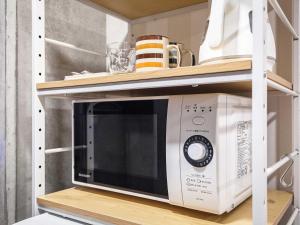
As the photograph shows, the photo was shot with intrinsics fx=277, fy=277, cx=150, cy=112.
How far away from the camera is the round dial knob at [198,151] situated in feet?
2.04

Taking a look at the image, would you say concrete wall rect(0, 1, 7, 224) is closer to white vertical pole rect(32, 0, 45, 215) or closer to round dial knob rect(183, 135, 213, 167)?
white vertical pole rect(32, 0, 45, 215)

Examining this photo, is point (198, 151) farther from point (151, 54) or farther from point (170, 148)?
point (151, 54)

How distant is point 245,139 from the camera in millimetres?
734

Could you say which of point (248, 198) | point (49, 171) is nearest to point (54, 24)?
point (49, 171)

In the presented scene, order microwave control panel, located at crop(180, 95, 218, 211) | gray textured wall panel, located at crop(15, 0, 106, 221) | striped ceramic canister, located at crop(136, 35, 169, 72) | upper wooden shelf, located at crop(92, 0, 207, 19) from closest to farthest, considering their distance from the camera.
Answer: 1. microwave control panel, located at crop(180, 95, 218, 211)
2. striped ceramic canister, located at crop(136, 35, 169, 72)
3. gray textured wall panel, located at crop(15, 0, 106, 221)
4. upper wooden shelf, located at crop(92, 0, 207, 19)

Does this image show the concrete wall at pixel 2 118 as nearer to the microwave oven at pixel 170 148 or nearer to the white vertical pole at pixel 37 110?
the white vertical pole at pixel 37 110

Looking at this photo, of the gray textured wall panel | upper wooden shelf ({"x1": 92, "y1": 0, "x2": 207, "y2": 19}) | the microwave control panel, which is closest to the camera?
the microwave control panel

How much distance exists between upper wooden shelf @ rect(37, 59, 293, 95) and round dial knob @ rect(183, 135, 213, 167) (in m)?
0.13

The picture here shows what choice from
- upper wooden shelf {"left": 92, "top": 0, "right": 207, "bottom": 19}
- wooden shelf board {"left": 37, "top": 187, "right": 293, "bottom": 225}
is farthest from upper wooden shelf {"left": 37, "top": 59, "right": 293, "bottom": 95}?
upper wooden shelf {"left": 92, "top": 0, "right": 207, "bottom": 19}

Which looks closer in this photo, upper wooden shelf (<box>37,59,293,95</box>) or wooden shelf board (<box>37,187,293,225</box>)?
upper wooden shelf (<box>37,59,293,95</box>)

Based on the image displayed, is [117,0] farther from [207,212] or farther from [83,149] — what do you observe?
[207,212]

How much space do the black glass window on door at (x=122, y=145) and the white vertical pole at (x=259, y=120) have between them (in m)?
0.24

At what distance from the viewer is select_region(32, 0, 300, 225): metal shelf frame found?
0.52 metres

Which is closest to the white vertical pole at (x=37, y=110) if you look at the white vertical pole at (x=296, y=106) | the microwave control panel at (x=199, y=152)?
the microwave control panel at (x=199, y=152)
